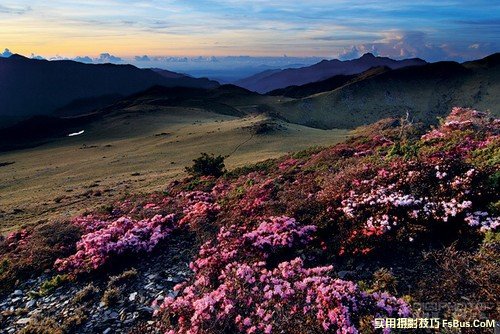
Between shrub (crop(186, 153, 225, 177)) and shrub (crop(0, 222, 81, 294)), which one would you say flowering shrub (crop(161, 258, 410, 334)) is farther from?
shrub (crop(186, 153, 225, 177))

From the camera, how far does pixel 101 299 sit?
1121 cm

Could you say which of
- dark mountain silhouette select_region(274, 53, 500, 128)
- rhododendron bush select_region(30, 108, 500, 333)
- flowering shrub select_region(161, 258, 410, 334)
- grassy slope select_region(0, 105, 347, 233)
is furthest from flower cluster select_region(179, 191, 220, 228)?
dark mountain silhouette select_region(274, 53, 500, 128)

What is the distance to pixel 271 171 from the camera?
91.1 ft

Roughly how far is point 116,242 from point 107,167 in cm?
4649

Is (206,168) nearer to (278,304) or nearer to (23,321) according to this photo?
(23,321)

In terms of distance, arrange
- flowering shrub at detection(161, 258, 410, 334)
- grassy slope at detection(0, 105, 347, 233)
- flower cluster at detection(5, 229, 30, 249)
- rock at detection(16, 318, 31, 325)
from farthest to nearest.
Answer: grassy slope at detection(0, 105, 347, 233), flower cluster at detection(5, 229, 30, 249), rock at detection(16, 318, 31, 325), flowering shrub at detection(161, 258, 410, 334)

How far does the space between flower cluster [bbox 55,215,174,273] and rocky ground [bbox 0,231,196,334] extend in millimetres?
625

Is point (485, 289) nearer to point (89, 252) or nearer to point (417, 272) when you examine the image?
point (417, 272)

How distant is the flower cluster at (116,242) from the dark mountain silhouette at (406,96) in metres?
116

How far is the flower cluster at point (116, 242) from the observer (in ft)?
44.1

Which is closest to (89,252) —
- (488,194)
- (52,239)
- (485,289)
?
(52,239)

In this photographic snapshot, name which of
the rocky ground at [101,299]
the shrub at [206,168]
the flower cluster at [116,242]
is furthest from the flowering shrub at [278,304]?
the shrub at [206,168]

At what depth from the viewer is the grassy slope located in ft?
116

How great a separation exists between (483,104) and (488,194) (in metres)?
132
